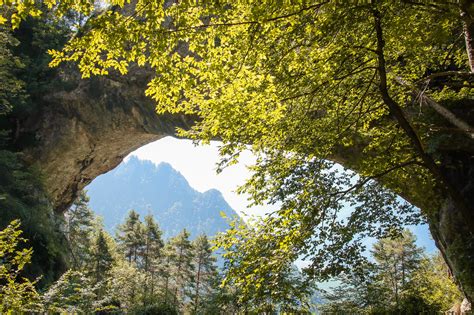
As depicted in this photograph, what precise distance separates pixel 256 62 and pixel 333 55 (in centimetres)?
130

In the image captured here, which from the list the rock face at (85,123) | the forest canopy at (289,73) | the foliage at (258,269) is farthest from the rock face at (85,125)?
the foliage at (258,269)

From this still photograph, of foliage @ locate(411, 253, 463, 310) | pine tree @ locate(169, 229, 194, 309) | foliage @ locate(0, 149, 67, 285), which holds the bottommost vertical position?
foliage @ locate(411, 253, 463, 310)

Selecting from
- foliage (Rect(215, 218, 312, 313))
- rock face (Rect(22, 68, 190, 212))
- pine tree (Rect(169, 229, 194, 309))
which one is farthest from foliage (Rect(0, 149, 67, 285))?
pine tree (Rect(169, 229, 194, 309))

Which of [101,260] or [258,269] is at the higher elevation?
[101,260]

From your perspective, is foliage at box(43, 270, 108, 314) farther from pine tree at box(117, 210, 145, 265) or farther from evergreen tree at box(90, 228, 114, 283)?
pine tree at box(117, 210, 145, 265)

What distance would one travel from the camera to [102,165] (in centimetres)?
2708

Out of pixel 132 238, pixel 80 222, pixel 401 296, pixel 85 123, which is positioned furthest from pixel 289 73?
pixel 80 222

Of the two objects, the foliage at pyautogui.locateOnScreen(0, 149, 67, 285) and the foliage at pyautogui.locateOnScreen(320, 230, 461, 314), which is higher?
the foliage at pyautogui.locateOnScreen(0, 149, 67, 285)

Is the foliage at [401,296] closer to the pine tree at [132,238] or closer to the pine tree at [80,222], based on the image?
the pine tree at [132,238]

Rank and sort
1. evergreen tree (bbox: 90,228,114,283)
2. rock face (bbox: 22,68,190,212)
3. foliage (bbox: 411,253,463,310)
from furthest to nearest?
1. evergreen tree (bbox: 90,228,114,283)
2. rock face (bbox: 22,68,190,212)
3. foliage (bbox: 411,253,463,310)

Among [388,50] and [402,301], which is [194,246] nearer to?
[402,301]

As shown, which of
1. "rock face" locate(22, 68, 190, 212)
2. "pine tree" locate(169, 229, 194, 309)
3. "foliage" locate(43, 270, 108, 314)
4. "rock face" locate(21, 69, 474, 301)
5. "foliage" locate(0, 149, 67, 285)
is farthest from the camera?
"pine tree" locate(169, 229, 194, 309)

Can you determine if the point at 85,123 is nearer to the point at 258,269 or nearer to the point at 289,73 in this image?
the point at 289,73

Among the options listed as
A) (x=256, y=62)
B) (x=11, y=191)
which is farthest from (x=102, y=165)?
(x=256, y=62)
